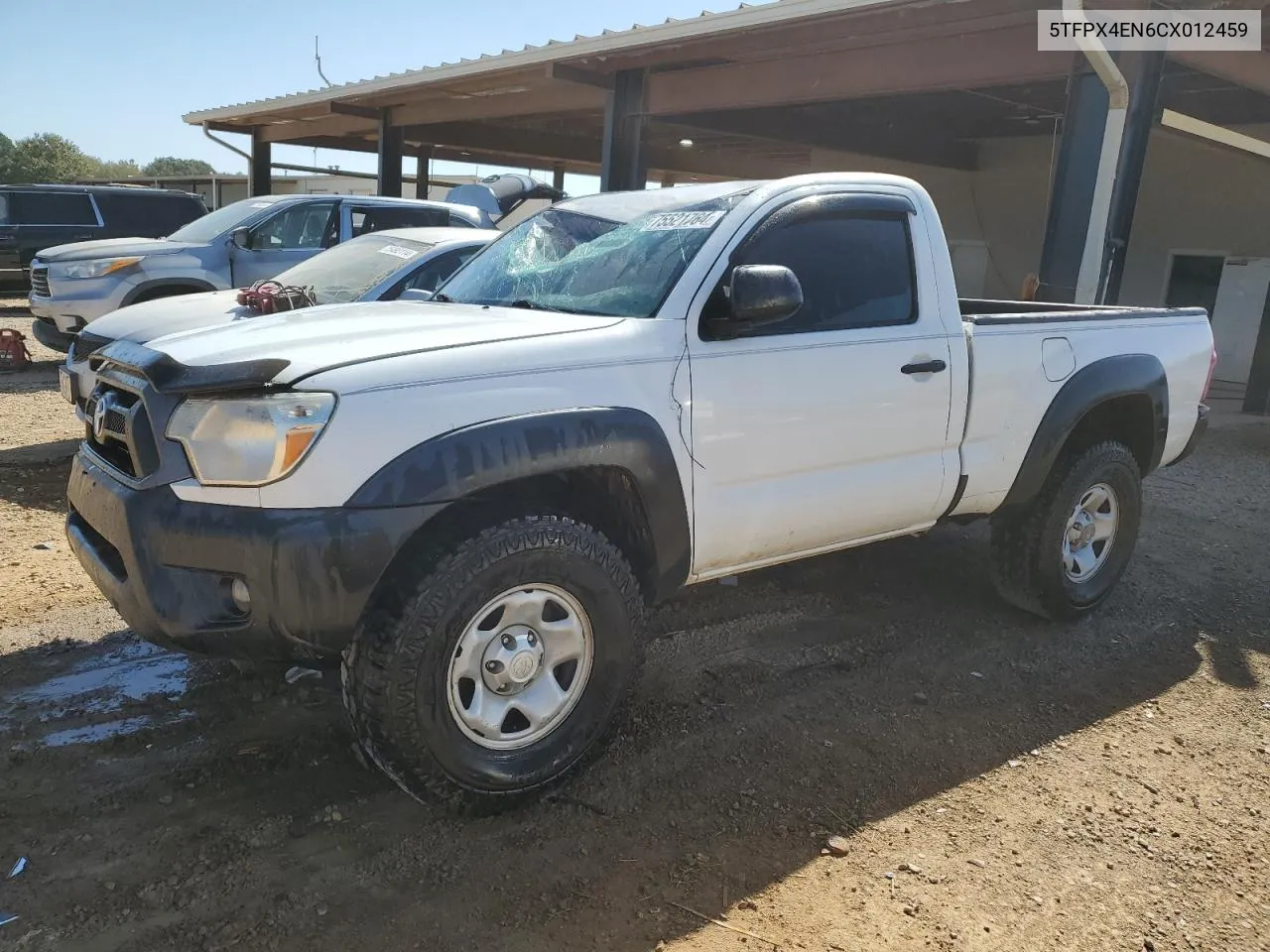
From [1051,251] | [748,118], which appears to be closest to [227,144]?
[748,118]

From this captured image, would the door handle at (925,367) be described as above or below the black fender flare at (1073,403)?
above

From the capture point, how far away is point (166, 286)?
8742mm

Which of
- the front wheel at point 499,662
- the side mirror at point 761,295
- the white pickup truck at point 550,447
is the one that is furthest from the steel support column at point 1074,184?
the front wheel at point 499,662

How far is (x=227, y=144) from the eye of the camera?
1892cm

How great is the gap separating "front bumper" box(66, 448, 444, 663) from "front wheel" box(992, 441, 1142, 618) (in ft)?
10.3

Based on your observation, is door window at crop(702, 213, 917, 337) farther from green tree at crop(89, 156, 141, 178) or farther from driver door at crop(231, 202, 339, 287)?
green tree at crop(89, 156, 141, 178)

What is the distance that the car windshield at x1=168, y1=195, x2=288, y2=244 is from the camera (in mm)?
9234

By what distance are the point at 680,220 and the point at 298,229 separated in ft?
23.0

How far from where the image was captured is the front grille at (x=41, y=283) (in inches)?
346

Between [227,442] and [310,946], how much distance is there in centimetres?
130

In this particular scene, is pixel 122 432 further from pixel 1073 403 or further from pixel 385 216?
pixel 385 216

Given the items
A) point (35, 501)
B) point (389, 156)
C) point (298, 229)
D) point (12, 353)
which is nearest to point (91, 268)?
point (298, 229)

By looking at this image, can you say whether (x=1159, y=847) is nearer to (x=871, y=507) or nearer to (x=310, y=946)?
(x=871, y=507)

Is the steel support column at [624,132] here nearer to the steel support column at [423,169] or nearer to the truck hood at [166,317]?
the truck hood at [166,317]
